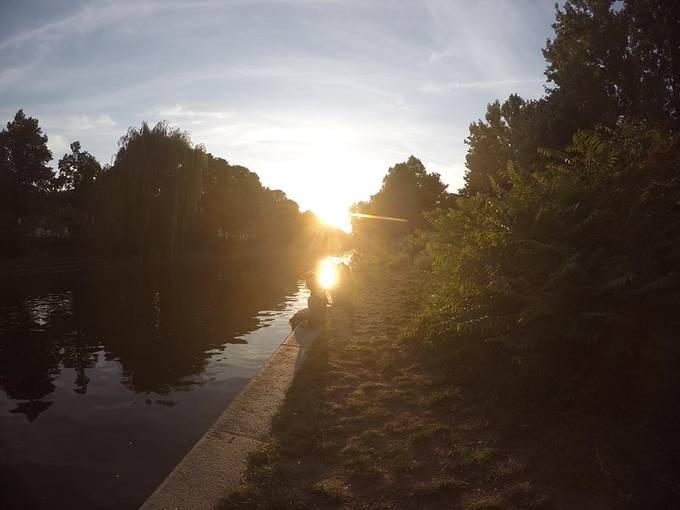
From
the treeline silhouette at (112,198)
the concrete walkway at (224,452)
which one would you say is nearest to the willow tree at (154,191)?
the treeline silhouette at (112,198)

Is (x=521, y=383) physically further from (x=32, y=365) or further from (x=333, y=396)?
(x=32, y=365)

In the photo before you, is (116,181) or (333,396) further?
(116,181)

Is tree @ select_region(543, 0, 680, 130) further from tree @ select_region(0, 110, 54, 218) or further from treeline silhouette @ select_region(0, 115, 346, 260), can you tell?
tree @ select_region(0, 110, 54, 218)

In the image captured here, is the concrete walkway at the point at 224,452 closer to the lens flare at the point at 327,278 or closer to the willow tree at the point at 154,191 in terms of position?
the lens flare at the point at 327,278

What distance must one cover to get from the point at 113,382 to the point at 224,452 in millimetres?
5178

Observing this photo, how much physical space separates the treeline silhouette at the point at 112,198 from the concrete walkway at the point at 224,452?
3055 cm

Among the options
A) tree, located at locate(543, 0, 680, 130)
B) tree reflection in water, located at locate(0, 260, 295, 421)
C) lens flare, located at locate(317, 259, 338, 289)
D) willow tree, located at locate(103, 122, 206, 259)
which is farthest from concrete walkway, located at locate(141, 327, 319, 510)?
willow tree, located at locate(103, 122, 206, 259)

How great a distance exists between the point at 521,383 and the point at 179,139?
36.9 m

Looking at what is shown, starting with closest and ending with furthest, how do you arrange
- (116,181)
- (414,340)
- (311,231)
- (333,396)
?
(333,396)
(414,340)
(116,181)
(311,231)

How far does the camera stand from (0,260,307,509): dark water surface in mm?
5406

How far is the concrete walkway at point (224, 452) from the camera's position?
415 cm

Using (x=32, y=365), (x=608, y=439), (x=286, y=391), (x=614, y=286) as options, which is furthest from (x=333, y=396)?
(x=32, y=365)

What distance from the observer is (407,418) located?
5789mm

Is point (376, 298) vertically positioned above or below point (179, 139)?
below
